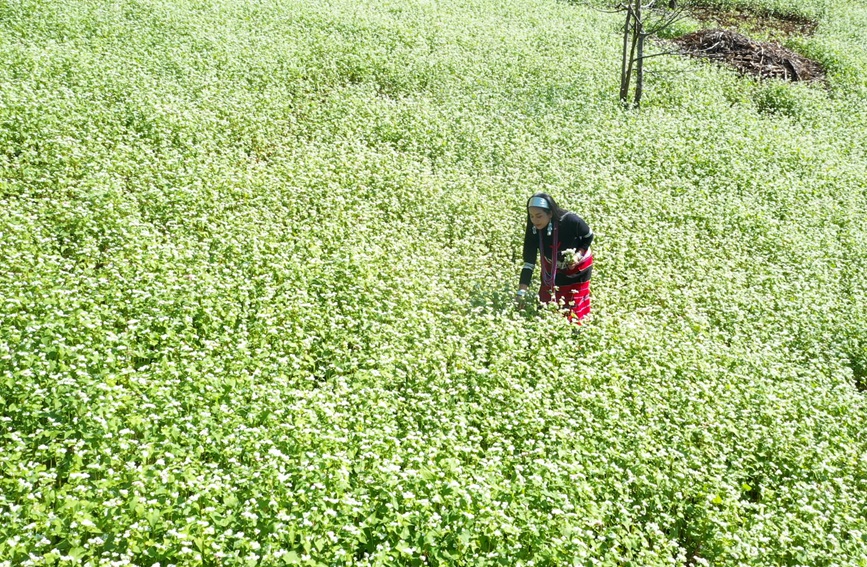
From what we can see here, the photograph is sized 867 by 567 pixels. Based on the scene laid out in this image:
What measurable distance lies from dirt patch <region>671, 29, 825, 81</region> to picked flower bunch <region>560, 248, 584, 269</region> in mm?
15714

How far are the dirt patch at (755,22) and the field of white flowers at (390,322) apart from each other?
1394cm

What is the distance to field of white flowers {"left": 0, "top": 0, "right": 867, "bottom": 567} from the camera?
485cm

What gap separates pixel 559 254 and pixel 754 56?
1805 centimetres

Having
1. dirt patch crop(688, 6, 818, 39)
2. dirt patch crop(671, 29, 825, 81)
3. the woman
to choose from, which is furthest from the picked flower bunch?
dirt patch crop(688, 6, 818, 39)

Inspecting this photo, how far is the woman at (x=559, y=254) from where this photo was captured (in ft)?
26.5

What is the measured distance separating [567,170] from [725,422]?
721cm

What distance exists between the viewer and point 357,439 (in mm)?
5684

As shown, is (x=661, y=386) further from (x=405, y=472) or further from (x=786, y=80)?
(x=786, y=80)

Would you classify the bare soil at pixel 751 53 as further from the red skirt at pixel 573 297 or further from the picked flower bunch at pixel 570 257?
the picked flower bunch at pixel 570 257

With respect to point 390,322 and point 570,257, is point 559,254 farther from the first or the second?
point 390,322

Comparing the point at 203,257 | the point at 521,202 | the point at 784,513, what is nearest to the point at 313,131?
the point at 521,202

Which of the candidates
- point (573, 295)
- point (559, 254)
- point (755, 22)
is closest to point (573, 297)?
point (573, 295)

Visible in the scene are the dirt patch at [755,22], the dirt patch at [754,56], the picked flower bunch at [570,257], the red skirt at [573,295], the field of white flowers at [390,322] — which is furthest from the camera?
the dirt patch at [755,22]

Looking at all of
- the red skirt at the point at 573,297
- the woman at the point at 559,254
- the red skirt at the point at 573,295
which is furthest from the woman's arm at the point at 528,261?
the red skirt at the point at 573,297
